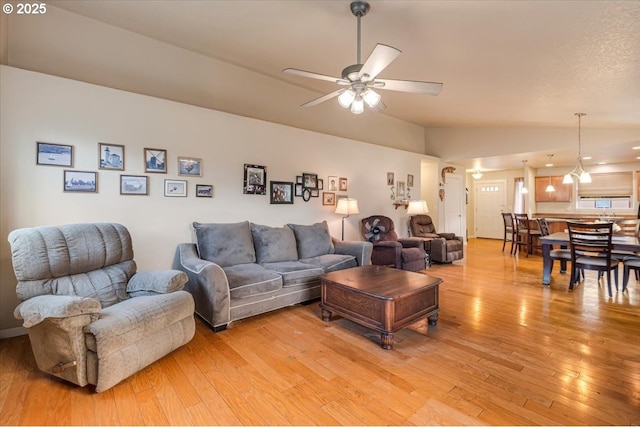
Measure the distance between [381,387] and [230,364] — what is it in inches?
44.6

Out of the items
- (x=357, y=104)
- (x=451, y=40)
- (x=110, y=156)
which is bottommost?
(x=110, y=156)

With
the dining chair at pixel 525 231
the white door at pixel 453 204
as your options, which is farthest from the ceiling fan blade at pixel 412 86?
the white door at pixel 453 204

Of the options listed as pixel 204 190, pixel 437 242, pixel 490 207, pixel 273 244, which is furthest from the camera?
pixel 490 207

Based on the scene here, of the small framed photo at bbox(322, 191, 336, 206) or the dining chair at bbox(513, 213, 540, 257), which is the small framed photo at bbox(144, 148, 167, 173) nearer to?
the small framed photo at bbox(322, 191, 336, 206)

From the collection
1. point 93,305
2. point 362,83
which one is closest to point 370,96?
point 362,83

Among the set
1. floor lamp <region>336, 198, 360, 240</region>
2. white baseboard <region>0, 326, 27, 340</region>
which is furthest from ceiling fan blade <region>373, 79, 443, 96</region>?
white baseboard <region>0, 326, 27, 340</region>

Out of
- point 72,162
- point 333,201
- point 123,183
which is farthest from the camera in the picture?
point 333,201

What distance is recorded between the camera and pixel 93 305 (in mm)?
1901

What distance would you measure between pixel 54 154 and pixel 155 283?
1.63 m

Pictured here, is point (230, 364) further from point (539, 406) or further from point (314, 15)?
point (314, 15)

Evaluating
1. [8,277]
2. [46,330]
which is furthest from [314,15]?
[8,277]

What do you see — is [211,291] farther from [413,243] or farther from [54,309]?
[413,243]

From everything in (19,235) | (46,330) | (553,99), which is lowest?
(46,330)

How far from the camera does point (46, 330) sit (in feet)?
6.38
